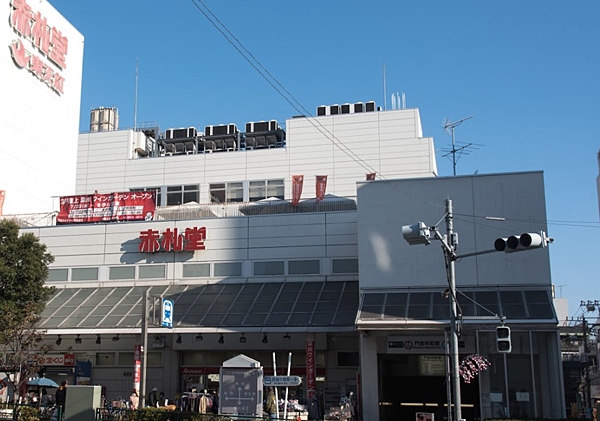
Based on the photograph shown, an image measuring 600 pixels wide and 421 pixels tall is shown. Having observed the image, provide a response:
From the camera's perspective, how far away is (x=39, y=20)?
48000mm

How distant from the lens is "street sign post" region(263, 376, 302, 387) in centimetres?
2198

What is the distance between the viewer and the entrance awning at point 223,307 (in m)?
30.1

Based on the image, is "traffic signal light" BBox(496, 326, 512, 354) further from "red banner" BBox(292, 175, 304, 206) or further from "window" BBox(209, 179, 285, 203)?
"window" BBox(209, 179, 285, 203)

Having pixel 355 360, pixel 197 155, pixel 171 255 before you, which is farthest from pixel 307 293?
pixel 197 155

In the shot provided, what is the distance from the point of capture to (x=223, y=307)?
3200 centimetres

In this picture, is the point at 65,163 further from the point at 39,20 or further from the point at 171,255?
the point at 171,255

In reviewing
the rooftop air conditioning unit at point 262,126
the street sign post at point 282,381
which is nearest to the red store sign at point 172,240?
the street sign post at point 282,381

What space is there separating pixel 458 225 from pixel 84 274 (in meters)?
20.4

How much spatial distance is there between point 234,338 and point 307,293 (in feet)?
15.3

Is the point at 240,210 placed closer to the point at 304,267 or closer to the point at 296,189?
the point at 304,267

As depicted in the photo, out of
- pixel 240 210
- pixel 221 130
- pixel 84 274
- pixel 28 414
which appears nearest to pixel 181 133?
pixel 221 130

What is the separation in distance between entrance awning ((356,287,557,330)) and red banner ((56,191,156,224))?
15028mm

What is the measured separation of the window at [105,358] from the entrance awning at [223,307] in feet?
10.8

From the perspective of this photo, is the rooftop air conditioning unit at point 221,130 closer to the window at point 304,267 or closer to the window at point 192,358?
the window at point 304,267
